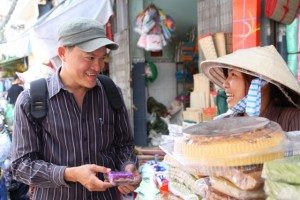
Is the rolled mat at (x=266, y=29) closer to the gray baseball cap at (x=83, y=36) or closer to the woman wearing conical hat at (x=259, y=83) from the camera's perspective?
the woman wearing conical hat at (x=259, y=83)

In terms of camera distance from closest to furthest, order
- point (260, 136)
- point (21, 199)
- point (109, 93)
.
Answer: point (260, 136) < point (109, 93) < point (21, 199)

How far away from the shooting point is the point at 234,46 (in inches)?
170

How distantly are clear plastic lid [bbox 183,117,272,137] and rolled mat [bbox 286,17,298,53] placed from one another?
9.34ft

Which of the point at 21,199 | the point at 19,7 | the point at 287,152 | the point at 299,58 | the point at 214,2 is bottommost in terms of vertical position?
the point at 21,199

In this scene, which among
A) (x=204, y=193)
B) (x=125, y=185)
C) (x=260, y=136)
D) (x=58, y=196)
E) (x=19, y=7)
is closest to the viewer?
(x=260, y=136)

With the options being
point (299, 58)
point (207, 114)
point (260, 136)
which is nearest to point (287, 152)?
point (260, 136)

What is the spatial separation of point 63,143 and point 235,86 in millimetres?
973

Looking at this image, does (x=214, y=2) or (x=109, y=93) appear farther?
(x=214, y=2)

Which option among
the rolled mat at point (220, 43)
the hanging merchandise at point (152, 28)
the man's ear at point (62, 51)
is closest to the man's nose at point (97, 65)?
the man's ear at point (62, 51)

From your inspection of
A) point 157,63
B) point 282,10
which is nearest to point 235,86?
point 282,10

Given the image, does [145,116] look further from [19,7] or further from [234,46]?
[19,7]

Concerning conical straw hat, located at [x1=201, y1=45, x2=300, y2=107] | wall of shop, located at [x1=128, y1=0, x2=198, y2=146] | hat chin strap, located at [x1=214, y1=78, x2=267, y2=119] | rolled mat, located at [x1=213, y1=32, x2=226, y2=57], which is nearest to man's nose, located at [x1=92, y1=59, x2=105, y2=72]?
conical straw hat, located at [x1=201, y1=45, x2=300, y2=107]

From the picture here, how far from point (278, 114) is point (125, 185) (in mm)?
862

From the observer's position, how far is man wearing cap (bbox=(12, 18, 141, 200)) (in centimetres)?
205
